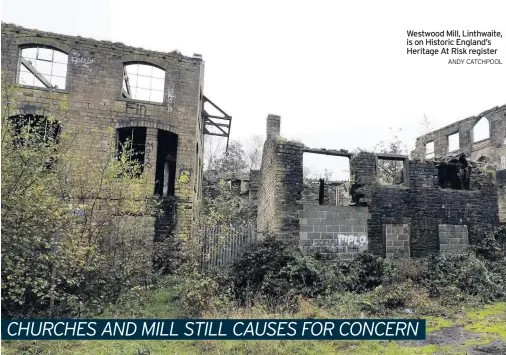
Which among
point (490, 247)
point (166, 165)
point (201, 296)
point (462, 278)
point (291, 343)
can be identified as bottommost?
point (291, 343)

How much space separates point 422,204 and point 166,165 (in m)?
10.4

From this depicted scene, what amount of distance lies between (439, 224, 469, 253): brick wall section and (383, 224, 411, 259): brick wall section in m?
1.28

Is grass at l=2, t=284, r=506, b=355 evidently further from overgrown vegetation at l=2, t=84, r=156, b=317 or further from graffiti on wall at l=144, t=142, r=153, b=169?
graffiti on wall at l=144, t=142, r=153, b=169

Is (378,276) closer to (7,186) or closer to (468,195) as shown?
(468,195)

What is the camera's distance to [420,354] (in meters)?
6.28

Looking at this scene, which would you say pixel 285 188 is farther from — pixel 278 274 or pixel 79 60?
pixel 79 60

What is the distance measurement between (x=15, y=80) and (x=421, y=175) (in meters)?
14.8

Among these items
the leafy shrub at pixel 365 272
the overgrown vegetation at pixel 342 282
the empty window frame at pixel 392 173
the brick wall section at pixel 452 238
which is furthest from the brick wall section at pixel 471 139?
the leafy shrub at pixel 365 272

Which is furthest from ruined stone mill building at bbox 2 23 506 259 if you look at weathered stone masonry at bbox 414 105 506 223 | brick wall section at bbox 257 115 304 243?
weathered stone masonry at bbox 414 105 506 223

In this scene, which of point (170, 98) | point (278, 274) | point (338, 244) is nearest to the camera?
point (278, 274)

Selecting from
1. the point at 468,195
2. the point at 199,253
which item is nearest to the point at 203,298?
the point at 199,253

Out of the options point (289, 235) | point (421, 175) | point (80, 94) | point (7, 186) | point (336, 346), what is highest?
point (80, 94)

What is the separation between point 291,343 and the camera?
6.77 metres

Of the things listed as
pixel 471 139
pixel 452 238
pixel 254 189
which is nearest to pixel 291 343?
pixel 452 238
